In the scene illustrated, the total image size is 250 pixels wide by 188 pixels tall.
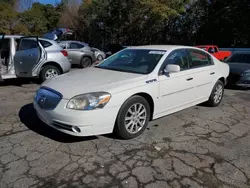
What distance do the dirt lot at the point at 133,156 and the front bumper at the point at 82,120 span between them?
0.98 feet

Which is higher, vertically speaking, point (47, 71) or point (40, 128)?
point (47, 71)

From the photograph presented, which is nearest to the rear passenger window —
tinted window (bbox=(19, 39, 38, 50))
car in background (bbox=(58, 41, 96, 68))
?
tinted window (bbox=(19, 39, 38, 50))

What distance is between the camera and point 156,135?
378cm

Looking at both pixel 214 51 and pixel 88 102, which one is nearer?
pixel 88 102

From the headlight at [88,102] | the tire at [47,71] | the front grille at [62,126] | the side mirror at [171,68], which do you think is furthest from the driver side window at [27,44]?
the side mirror at [171,68]

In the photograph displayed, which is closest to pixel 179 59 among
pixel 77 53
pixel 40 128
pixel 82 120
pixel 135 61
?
pixel 135 61

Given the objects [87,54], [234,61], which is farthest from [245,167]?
[87,54]

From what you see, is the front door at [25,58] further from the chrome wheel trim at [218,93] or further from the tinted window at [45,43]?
the chrome wheel trim at [218,93]

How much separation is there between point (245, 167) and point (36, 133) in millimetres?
3129

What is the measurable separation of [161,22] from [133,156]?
22.3 m

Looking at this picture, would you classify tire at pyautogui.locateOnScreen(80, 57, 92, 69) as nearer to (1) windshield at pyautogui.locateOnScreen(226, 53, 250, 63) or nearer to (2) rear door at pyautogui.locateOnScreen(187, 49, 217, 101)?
(1) windshield at pyautogui.locateOnScreen(226, 53, 250, 63)

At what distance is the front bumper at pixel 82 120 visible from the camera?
3055 millimetres

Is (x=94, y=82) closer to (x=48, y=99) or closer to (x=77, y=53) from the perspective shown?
(x=48, y=99)

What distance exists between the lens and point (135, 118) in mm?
3568
